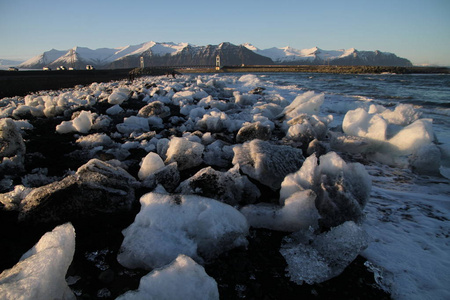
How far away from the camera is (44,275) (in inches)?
30.0

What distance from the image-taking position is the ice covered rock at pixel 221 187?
59.4 inches

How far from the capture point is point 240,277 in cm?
107

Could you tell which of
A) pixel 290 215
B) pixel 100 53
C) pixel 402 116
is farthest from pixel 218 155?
pixel 100 53

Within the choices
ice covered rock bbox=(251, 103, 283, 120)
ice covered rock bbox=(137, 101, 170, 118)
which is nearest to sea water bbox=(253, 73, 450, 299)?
ice covered rock bbox=(251, 103, 283, 120)

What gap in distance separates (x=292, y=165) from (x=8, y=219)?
1.85 meters

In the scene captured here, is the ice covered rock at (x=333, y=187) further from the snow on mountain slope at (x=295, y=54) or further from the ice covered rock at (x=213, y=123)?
the snow on mountain slope at (x=295, y=54)

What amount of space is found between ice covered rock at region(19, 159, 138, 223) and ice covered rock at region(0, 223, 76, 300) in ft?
1.64

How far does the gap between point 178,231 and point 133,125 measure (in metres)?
2.58

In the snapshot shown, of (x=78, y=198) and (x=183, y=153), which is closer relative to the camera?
(x=78, y=198)

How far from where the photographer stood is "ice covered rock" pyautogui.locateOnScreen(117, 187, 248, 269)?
1.06m

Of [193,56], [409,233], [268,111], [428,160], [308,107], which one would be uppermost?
[193,56]

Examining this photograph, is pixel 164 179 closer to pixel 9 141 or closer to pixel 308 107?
pixel 9 141

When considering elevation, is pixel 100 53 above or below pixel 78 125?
above

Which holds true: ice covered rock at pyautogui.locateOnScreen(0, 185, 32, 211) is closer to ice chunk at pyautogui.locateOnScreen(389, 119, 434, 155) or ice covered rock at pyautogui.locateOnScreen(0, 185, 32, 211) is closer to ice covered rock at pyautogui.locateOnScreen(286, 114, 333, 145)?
ice covered rock at pyautogui.locateOnScreen(286, 114, 333, 145)
